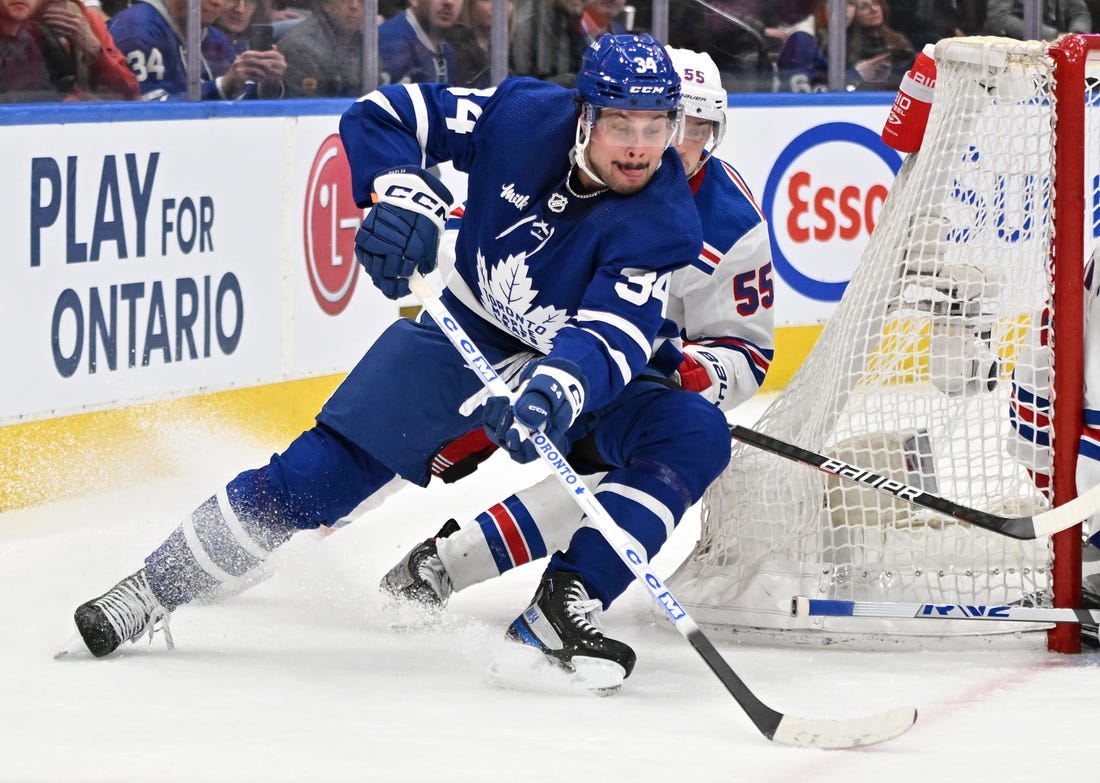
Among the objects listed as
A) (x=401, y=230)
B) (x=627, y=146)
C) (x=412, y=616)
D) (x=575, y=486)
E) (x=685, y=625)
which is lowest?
(x=412, y=616)

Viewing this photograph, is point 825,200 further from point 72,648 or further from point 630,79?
point 72,648

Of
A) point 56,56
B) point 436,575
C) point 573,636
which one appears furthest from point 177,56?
point 573,636

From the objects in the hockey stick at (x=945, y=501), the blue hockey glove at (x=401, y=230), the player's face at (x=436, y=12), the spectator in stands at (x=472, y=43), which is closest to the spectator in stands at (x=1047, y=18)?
the spectator in stands at (x=472, y=43)

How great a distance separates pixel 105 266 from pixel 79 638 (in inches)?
52.9

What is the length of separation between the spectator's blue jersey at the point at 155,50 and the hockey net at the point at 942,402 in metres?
1.77

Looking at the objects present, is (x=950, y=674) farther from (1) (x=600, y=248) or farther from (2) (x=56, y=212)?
(2) (x=56, y=212)

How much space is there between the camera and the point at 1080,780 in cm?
214

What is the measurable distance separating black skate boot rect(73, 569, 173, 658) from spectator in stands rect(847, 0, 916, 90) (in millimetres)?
3837

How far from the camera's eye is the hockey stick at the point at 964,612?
277 cm

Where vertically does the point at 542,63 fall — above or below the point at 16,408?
above

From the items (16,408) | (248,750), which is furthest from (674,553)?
(248,750)

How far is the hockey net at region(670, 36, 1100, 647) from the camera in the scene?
286cm

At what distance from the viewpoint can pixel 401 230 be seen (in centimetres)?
266

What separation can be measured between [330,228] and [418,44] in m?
0.71
